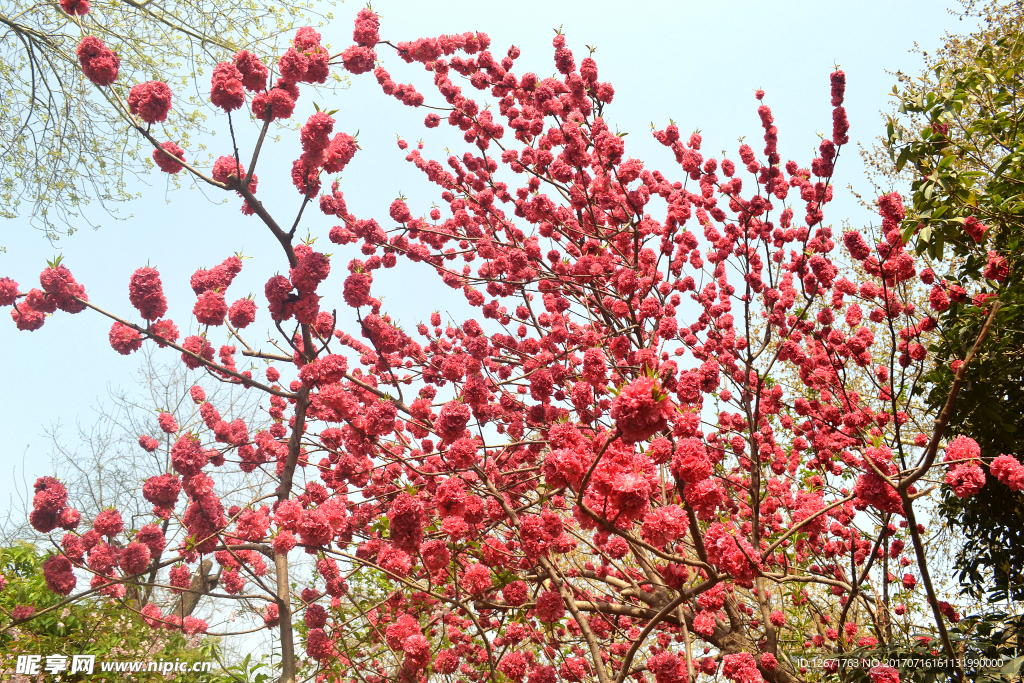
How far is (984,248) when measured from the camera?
486 centimetres

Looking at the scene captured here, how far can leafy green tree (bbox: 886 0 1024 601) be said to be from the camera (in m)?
4.20

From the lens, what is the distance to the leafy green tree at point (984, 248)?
4.20 metres

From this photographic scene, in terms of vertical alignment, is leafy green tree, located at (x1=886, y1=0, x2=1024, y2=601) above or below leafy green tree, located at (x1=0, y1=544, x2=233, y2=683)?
above

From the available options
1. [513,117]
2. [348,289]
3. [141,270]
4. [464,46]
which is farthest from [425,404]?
[464,46]

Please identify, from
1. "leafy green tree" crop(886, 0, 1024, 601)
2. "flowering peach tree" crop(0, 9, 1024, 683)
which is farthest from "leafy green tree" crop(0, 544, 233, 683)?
"leafy green tree" crop(886, 0, 1024, 601)

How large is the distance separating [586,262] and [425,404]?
2.19m

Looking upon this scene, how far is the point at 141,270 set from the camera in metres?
3.70

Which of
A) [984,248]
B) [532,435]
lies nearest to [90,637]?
[532,435]

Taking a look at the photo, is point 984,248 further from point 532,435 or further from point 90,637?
point 90,637

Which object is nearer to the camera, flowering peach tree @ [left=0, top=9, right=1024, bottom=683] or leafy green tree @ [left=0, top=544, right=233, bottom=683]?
flowering peach tree @ [left=0, top=9, right=1024, bottom=683]

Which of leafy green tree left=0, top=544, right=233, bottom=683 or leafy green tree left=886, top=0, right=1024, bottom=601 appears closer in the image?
leafy green tree left=886, top=0, right=1024, bottom=601

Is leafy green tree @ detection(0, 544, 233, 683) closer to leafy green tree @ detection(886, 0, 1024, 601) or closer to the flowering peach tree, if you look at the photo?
the flowering peach tree

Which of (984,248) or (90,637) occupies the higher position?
(984,248)

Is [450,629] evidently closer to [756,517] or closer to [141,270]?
[756,517]
